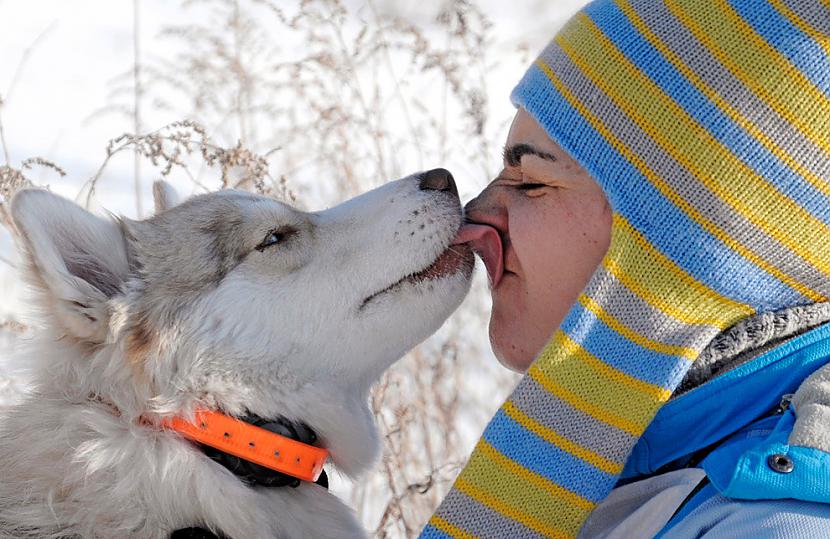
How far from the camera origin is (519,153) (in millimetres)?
2270

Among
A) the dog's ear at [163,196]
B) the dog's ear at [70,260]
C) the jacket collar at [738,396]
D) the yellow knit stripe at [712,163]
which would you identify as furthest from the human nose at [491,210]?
the dog's ear at [163,196]

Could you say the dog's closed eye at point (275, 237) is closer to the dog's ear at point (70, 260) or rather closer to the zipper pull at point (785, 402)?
the dog's ear at point (70, 260)

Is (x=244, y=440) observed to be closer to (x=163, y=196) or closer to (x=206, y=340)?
(x=206, y=340)

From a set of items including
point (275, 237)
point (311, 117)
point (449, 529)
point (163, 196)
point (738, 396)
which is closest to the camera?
point (738, 396)

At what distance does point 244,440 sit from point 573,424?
0.80m

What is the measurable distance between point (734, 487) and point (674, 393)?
35cm

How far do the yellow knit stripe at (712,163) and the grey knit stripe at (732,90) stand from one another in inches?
2.9

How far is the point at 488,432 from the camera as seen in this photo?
195 centimetres

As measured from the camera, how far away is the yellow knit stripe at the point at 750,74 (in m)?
1.81

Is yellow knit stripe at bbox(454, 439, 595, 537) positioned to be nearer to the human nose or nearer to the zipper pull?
the zipper pull

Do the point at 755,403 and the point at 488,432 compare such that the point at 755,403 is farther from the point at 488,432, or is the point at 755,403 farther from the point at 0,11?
→ the point at 0,11

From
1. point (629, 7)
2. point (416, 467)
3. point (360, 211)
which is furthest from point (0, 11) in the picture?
point (629, 7)

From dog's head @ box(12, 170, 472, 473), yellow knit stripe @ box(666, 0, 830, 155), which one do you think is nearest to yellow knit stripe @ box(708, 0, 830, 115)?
yellow knit stripe @ box(666, 0, 830, 155)

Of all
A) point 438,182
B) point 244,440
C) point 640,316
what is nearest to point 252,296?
point 244,440
